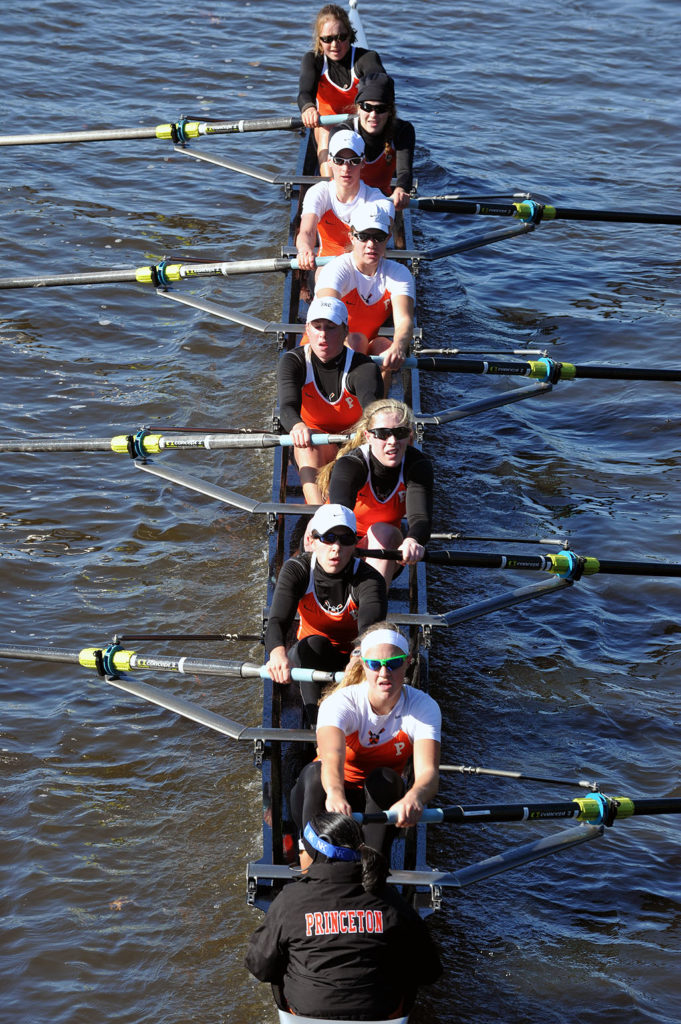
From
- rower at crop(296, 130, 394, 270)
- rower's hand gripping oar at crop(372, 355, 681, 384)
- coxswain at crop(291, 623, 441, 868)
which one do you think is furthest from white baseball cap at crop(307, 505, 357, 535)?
Result: rower at crop(296, 130, 394, 270)

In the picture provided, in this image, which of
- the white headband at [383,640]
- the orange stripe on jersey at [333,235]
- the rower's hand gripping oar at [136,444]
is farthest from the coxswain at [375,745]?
the orange stripe on jersey at [333,235]

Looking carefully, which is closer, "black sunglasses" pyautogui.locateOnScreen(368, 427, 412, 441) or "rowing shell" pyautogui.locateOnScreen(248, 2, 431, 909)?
"rowing shell" pyautogui.locateOnScreen(248, 2, 431, 909)

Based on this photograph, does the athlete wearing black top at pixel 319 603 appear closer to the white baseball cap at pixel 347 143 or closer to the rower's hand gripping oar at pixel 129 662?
the rower's hand gripping oar at pixel 129 662

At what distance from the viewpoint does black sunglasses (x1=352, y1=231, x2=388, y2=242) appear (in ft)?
23.2

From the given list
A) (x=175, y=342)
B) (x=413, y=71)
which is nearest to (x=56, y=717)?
(x=175, y=342)

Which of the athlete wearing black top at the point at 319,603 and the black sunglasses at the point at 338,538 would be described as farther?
the athlete wearing black top at the point at 319,603

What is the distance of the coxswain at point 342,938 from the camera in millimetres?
3842

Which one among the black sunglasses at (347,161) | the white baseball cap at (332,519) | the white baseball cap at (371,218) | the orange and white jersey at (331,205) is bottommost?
the white baseball cap at (332,519)

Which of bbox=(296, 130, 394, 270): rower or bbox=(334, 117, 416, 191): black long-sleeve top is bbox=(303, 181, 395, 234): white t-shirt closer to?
bbox=(296, 130, 394, 270): rower

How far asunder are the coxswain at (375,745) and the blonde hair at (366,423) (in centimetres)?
144

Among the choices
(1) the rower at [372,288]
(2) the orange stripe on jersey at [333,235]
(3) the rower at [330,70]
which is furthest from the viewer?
(3) the rower at [330,70]

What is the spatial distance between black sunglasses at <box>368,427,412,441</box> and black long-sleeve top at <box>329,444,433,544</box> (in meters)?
0.23

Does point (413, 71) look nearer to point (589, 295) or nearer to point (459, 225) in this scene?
point (459, 225)

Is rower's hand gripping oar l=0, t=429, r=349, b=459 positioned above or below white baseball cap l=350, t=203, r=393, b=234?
below
